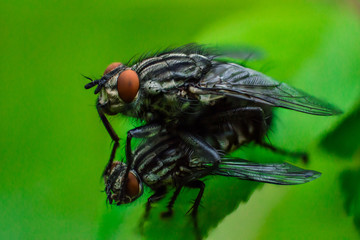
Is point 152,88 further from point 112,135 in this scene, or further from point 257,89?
point 257,89

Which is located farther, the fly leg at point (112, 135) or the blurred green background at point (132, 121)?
the fly leg at point (112, 135)

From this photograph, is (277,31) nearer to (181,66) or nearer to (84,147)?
(181,66)

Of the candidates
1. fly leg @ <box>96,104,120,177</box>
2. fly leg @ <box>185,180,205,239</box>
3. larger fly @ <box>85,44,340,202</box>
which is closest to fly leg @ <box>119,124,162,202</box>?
larger fly @ <box>85,44,340,202</box>

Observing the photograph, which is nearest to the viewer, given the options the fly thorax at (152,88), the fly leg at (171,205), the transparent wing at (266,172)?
the transparent wing at (266,172)

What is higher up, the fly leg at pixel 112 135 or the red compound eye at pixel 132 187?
the fly leg at pixel 112 135

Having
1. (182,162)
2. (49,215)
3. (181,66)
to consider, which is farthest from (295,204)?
(49,215)

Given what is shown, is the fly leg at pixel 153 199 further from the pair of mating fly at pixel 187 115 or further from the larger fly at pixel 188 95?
the larger fly at pixel 188 95

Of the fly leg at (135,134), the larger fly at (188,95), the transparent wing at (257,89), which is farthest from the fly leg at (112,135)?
the transparent wing at (257,89)
